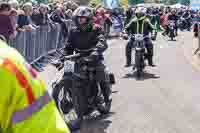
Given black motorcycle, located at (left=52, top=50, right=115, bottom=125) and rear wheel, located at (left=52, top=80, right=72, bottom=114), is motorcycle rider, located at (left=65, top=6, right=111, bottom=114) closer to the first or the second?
black motorcycle, located at (left=52, top=50, right=115, bottom=125)

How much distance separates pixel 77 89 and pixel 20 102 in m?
5.97

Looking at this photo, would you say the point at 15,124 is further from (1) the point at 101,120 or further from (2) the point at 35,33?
(2) the point at 35,33

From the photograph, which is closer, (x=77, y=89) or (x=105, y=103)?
(x=77, y=89)

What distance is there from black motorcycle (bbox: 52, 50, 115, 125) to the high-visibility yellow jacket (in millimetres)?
5558

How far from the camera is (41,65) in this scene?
14891 mm

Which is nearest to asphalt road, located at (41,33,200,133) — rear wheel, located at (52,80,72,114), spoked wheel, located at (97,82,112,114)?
spoked wheel, located at (97,82,112,114)

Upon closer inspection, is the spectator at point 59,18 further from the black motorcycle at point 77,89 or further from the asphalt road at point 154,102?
the black motorcycle at point 77,89

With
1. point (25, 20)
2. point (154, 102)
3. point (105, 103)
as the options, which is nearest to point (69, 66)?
point (105, 103)

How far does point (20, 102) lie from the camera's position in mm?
1937

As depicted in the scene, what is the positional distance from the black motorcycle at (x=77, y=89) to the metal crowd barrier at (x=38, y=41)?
3.37 meters

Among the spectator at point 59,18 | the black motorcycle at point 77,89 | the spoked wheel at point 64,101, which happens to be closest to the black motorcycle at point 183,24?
the spectator at point 59,18

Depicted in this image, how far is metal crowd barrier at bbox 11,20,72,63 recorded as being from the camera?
12.6 m

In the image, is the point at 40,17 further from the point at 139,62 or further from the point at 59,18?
the point at 139,62

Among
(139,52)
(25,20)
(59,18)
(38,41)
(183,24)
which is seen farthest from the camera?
(183,24)
